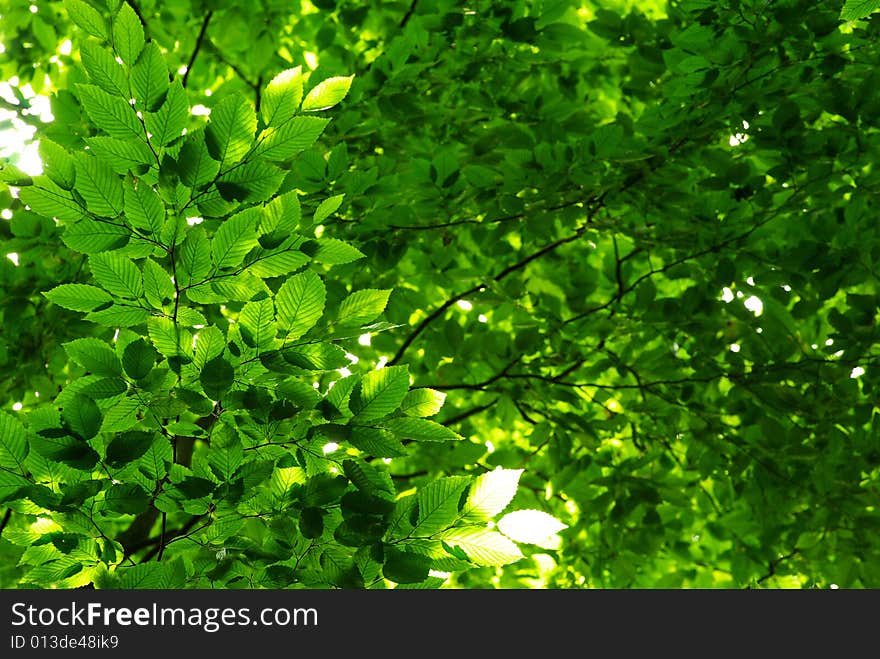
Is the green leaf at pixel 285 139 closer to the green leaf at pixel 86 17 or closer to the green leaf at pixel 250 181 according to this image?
the green leaf at pixel 250 181

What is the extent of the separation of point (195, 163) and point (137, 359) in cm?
38

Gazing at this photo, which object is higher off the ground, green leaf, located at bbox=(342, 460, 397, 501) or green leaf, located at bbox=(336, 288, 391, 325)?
green leaf, located at bbox=(336, 288, 391, 325)

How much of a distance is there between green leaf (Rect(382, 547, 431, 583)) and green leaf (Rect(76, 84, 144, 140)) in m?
0.92

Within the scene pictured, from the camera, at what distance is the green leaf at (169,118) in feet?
4.71

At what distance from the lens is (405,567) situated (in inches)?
57.2

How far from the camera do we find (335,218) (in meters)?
3.29

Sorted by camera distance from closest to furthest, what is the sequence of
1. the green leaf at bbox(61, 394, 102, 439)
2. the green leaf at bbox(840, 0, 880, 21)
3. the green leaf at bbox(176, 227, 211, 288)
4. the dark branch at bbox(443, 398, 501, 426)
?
the green leaf at bbox(840, 0, 880, 21) → the green leaf at bbox(61, 394, 102, 439) → the green leaf at bbox(176, 227, 211, 288) → the dark branch at bbox(443, 398, 501, 426)

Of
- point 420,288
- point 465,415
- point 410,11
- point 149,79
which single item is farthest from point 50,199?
point 465,415

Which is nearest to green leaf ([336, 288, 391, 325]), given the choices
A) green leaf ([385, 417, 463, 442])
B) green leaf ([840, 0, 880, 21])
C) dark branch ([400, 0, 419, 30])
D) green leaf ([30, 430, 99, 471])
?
green leaf ([385, 417, 463, 442])

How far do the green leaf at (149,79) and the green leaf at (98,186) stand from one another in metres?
0.14

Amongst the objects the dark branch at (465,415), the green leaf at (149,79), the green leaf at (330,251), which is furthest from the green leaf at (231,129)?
the dark branch at (465,415)

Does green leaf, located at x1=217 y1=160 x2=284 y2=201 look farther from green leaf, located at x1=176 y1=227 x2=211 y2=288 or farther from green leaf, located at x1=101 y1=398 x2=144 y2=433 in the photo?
green leaf, located at x1=101 y1=398 x2=144 y2=433

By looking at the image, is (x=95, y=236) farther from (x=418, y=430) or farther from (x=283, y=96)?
(x=418, y=430)

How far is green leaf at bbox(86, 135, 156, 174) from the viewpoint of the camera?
4.69ft
